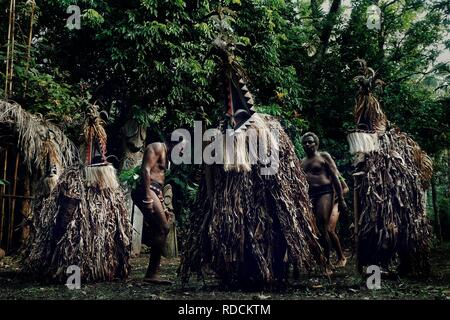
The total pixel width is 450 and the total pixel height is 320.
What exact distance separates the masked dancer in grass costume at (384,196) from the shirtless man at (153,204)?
235 centimetres

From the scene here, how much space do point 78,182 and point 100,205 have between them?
40cm

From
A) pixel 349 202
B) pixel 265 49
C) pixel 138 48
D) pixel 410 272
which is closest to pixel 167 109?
pixel 138 48

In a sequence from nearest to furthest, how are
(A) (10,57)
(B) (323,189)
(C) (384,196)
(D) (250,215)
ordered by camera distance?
(D) (250,215)
(C) (384,196)
(B) (323,189)
(A) (10,57)

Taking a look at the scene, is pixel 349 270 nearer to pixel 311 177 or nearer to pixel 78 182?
pixel 311 177

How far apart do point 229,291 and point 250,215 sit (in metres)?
0.83

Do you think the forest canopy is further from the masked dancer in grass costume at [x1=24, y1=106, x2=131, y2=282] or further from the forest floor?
the forest floor

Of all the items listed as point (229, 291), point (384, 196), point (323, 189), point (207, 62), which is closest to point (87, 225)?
point (229, 291)

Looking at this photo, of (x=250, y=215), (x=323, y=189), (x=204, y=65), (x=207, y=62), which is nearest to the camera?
→ (x=250, y=215)

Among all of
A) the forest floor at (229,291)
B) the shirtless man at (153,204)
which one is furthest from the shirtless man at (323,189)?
the shirtless man at (153,204)

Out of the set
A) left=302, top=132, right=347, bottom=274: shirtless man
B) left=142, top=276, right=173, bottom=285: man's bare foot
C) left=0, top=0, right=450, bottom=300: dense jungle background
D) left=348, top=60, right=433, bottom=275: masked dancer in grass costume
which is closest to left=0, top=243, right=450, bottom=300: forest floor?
left=142, top=276, right=173, bottom=285: man's bare foot

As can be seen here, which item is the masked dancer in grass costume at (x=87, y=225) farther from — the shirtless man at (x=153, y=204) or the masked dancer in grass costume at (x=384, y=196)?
the masked dancer in grass costume at (x=384, y=196)

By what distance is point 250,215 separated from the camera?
16.7ft

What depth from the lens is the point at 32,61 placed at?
31.0ft

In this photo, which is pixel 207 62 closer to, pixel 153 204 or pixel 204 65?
pixel 204 65
